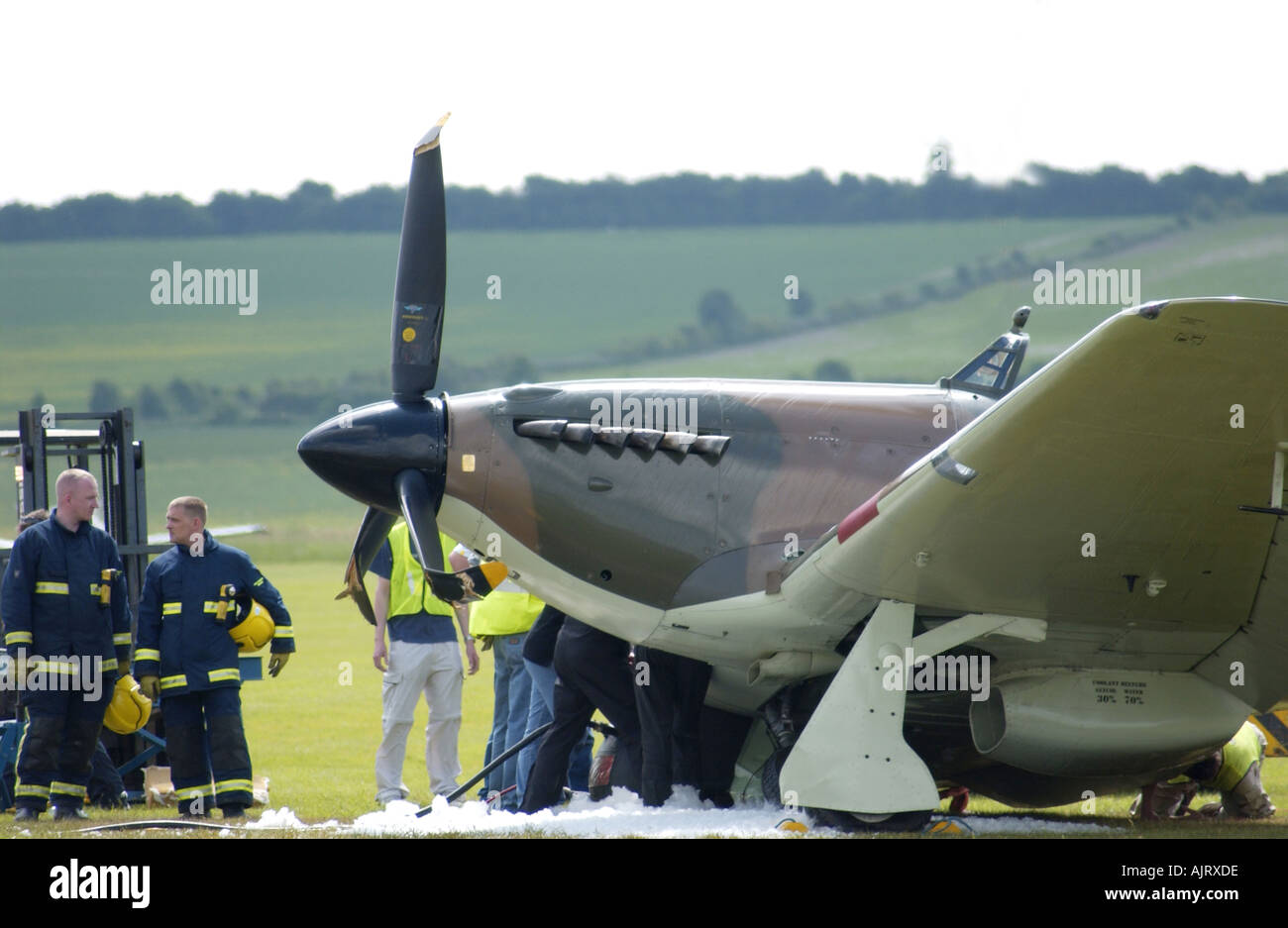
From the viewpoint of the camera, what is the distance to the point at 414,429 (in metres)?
7.84

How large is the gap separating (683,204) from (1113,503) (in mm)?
89070

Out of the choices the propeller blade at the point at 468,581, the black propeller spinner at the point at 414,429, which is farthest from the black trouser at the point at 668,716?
the black propeller spinner at the point at 414,429

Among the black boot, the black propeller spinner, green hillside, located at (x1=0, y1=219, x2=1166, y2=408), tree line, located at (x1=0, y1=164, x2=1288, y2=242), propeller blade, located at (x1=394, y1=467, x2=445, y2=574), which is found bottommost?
the black boot

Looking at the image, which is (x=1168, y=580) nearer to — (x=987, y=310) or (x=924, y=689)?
(x=924, y=689)

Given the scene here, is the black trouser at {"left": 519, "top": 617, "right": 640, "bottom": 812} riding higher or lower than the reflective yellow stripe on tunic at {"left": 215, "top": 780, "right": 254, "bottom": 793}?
higher

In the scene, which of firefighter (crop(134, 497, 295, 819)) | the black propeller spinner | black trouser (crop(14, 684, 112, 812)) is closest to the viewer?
the black propeller spinner

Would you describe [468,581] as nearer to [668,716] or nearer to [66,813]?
[668,716]

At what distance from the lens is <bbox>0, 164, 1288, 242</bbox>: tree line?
2862 inches

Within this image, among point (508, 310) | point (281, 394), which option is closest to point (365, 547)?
point (281, 394)

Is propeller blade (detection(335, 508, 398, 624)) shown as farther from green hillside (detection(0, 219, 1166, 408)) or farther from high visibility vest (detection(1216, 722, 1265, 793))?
green hillside (detection(0, 219, 1166, 408))

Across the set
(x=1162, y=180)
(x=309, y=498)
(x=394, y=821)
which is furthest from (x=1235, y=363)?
(x=1162, y=180)

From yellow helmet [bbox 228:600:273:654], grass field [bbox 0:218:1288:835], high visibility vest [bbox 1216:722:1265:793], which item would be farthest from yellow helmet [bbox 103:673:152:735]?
grass field [bbox 0:218:1288:835]

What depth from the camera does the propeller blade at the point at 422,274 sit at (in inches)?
316

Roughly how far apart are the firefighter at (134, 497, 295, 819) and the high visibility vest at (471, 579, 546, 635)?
1.85 metres
